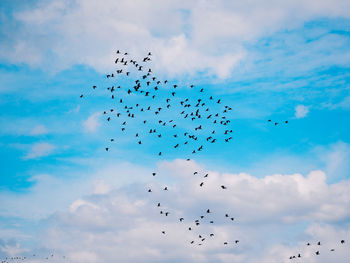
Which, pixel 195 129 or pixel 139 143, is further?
pixel 195 129

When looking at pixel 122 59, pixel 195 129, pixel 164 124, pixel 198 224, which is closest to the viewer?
pixel 122 59

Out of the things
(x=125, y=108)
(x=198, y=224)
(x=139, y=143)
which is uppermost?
(x=125, y=108)

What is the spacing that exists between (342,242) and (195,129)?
42.2m

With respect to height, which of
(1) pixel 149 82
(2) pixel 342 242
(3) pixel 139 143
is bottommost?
(2) pixel 342 242

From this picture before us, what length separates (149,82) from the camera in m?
93.4

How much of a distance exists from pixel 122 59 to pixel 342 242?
6318 cm

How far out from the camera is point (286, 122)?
9819 centimetres

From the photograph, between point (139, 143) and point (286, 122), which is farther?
point (286, 122)

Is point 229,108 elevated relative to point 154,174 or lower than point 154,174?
elevated

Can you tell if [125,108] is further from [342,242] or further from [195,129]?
[342,242]

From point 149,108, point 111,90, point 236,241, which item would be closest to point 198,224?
point 236,241

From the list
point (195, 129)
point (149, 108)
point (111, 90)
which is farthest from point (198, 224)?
point (111, 90)

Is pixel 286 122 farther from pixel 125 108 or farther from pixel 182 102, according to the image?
pixel 125 108

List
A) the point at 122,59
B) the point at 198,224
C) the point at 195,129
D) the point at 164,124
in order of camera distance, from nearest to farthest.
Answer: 1. the point at 122,59
2. the point at 164,124
3. the point at 195,129
4. the point at 198,224
